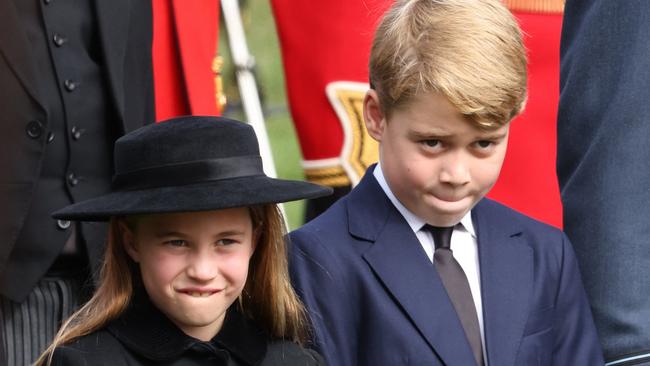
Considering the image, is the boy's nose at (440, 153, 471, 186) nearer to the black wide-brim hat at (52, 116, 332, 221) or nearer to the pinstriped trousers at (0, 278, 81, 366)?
the black wide-brim hat at (52, 116, 332, 221)

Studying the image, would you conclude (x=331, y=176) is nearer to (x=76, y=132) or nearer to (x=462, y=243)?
(x=76, y=132)

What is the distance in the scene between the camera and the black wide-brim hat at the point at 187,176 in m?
2.91

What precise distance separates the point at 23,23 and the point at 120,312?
2.98ft

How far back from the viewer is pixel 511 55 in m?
3.19

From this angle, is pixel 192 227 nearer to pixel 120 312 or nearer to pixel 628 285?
pixel 120 312

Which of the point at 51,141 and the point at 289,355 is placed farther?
the point at 51,141

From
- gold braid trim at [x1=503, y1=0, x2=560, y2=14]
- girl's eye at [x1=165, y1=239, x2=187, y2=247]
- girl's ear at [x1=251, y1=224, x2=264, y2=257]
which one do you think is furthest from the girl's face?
gold braid trim at [x1=503, y1=0, x2=560, y2=14]

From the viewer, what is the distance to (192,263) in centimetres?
297

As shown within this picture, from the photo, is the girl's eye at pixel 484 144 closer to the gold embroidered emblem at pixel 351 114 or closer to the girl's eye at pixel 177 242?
the girl's eye at pixel 177 242

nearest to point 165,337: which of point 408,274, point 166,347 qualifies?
point 166,347

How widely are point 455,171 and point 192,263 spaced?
1.74 feet

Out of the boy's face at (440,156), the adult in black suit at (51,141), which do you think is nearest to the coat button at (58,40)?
the adult in black suit at (51,141)

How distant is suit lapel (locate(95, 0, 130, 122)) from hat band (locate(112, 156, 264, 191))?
0.72 m

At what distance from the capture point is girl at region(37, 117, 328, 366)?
294cm
